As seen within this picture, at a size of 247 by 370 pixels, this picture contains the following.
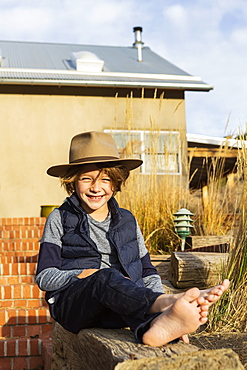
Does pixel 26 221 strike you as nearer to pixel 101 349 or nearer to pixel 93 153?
pixel 93 153

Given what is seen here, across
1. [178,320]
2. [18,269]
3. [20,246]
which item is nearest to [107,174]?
[178,320]

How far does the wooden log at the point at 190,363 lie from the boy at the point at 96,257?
266mm

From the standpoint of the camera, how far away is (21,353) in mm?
3887

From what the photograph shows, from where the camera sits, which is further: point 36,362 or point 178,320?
point 36,362

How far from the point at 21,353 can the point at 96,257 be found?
1.57m

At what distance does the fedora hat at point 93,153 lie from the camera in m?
2.85

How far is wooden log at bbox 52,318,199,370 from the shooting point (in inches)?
72.2

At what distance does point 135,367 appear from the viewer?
170cm

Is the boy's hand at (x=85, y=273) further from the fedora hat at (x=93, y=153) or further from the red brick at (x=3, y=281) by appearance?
the red brick at (x=3, y=281)

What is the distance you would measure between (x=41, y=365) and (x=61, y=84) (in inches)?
275

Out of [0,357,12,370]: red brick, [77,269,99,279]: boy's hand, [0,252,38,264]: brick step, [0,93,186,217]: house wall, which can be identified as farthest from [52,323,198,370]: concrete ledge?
[0,93,186,217]: house wall

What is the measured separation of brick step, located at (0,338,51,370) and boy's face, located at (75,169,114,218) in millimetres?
1528

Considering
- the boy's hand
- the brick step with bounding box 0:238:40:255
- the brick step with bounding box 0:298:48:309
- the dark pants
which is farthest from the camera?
the brick step with bounding box 0:238:40:255

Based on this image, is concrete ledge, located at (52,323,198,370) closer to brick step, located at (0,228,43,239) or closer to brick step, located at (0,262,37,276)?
brick step, located at (0,262,37,276)
